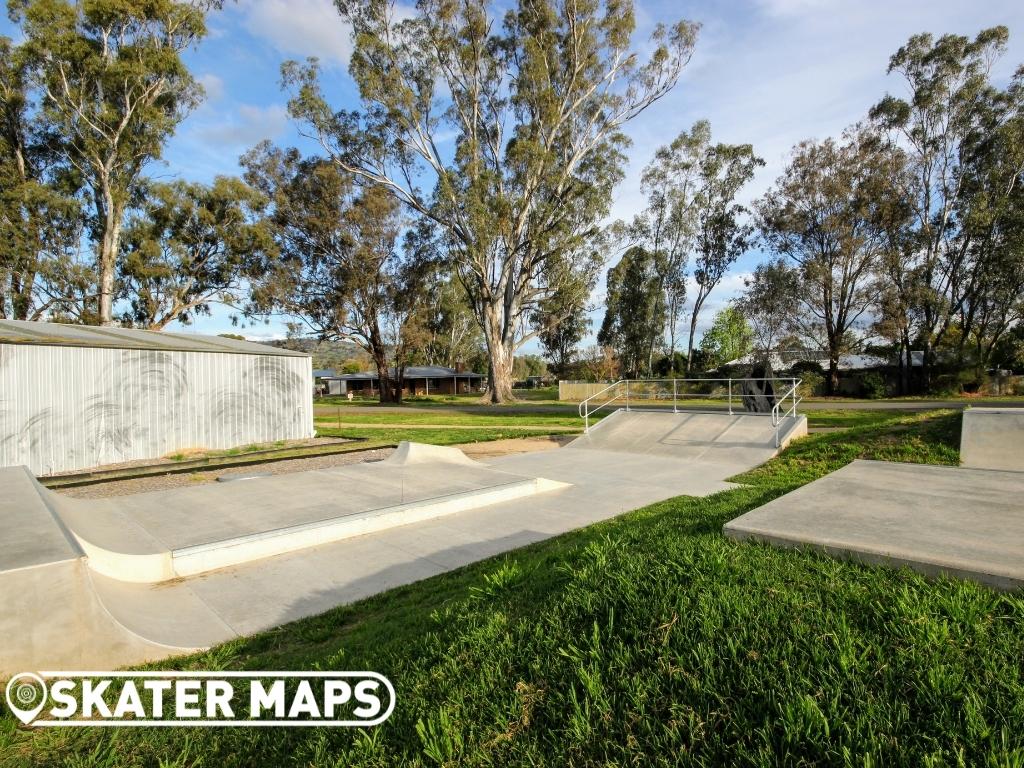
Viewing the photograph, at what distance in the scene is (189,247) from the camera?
1222 inches

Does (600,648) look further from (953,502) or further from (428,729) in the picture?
(953,502)

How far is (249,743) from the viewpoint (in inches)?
94.3

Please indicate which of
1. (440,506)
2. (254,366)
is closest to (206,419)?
(254,366)

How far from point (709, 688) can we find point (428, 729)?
1.16m

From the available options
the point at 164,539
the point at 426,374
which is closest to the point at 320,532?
the point at 164,539

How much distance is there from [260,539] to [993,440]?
1125 centimetres

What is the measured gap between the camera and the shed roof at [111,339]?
429 inches

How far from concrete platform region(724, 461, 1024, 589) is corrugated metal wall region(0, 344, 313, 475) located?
1342 centimetres

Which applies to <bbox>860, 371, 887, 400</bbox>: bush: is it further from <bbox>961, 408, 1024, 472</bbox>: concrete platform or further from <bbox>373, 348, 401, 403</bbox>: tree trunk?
<bbox>373, 348, 401, 403</bbox>: tree trunk

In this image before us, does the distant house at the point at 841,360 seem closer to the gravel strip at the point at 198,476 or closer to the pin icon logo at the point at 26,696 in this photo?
the gravel strip at the point at 198,476

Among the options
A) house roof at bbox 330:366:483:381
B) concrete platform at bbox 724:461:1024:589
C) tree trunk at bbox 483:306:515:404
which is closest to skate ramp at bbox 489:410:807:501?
concrete platform at bbox 724:461:1024:589

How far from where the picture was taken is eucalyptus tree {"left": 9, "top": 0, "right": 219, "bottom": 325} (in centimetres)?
2356

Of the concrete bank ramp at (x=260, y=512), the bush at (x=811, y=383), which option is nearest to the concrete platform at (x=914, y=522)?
the concrete bank ramp at (x=260, y=512)

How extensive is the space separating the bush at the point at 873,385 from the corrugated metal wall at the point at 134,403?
101ft
